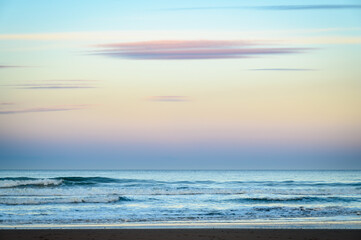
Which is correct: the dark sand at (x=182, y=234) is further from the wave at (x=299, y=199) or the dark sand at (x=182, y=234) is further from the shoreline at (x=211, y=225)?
the wave at (x=299, y=199)

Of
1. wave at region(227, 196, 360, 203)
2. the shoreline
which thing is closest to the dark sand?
the shoreline

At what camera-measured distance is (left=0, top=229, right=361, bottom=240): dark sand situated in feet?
39.2

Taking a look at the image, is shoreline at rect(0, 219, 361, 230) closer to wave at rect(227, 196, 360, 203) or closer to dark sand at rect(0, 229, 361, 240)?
dark sand at rect(0, 229, 361, 240)

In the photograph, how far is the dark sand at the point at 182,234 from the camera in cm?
1196

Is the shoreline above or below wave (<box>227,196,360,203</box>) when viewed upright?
below

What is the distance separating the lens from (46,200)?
22047mm

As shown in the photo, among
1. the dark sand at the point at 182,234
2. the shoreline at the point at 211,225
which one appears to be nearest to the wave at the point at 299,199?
the shoreline at the point at 211,225

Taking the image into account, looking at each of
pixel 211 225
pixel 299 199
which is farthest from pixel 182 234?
pixel 299 199

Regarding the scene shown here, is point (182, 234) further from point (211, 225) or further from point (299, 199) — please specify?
point (299, 199)

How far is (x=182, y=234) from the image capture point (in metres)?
12.4

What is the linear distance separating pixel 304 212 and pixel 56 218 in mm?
9597

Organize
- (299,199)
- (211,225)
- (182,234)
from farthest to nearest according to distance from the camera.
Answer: (299,199)
(211,225)
(182,234)

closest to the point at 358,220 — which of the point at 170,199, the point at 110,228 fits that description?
the point at 110,228

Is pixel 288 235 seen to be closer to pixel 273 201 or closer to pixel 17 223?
pixel 17 223
